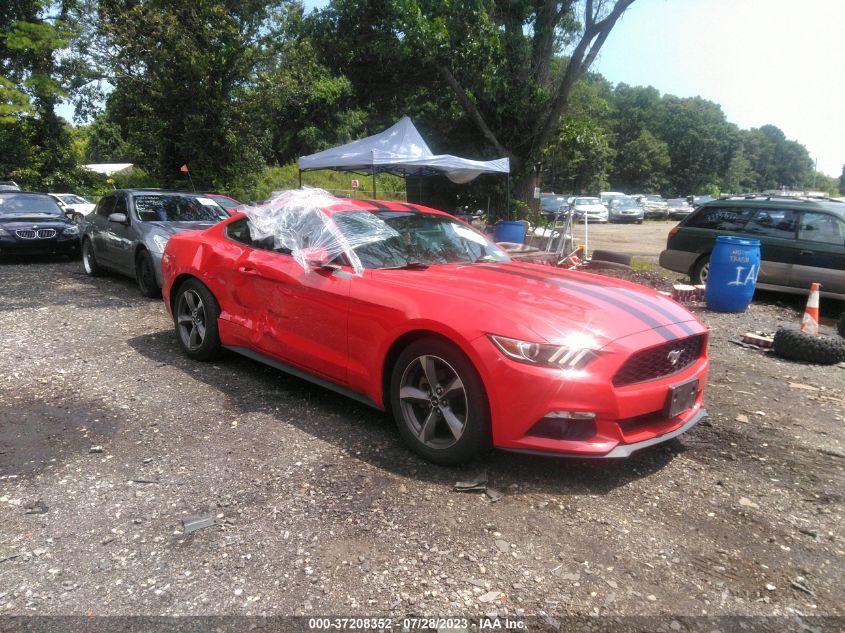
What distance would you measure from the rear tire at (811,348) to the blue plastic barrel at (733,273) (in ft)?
6.71

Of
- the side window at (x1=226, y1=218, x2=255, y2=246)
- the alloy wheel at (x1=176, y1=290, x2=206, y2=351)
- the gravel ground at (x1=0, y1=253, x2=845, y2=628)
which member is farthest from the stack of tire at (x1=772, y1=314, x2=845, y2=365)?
the alloy wheel at (x1=176, y1=290, x2=206, y2=351)

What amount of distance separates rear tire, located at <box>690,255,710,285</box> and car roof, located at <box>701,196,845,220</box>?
36.4 inches

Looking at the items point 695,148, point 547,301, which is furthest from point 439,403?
point 695,148

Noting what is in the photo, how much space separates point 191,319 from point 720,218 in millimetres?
8308

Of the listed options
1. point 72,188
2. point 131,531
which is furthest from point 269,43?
point 72,188

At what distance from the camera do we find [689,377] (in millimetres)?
3453

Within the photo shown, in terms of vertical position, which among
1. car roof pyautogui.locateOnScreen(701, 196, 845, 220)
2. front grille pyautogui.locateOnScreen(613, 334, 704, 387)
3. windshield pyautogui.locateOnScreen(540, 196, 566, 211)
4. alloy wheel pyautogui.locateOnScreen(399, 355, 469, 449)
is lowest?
alloy wheel pyautogui.locateOnScreen(399, 355, 469, 449)

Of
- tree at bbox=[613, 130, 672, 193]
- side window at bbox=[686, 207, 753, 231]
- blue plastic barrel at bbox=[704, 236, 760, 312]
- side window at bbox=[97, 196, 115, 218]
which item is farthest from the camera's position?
tree at bbox=[613, 130, 672, 193]

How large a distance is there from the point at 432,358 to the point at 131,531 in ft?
5.56

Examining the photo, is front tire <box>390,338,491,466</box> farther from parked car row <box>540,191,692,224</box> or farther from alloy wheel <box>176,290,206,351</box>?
parked car row <box>540,191,692,224</box>

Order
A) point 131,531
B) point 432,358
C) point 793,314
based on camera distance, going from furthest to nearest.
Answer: point 793,314 < point 432,358 < point 131,531

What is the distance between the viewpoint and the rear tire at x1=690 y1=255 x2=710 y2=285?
9828mm

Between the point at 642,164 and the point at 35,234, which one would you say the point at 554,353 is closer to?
the point at 35,234

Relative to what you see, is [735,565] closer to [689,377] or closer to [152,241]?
[689,377]
